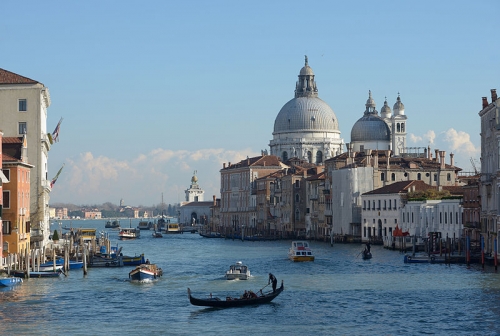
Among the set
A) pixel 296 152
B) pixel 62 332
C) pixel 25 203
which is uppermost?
pixel 296 152

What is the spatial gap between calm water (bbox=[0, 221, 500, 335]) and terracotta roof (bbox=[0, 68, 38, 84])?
30.6 feet

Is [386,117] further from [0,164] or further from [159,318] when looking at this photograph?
[159,318]

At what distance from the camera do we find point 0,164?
4275 cm

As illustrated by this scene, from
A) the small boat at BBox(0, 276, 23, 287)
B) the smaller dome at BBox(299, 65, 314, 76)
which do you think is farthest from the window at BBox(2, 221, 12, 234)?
the smaller dome at BBox(299, 65, 314, 76)

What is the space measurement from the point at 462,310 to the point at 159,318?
861 cm

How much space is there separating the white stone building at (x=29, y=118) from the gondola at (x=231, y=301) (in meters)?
19.7

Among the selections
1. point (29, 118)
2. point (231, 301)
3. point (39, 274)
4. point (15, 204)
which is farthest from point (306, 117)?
point (231, 301)

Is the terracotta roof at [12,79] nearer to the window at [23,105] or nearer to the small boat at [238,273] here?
the window at [23,105]

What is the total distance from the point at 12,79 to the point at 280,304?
2263 centimetres

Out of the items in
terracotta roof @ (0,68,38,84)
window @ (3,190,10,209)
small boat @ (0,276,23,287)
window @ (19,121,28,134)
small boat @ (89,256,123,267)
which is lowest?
small boat @ (0,276,23,287)

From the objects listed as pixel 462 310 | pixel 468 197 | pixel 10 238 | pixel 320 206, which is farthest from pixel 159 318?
pixel 320 206

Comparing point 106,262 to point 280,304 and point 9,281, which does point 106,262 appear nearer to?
point 9,281

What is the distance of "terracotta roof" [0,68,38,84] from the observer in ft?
171

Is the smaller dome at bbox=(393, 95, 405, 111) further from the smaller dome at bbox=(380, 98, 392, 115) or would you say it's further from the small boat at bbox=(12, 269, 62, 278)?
the small boat at bbox=(12, 269, 62, 278)
